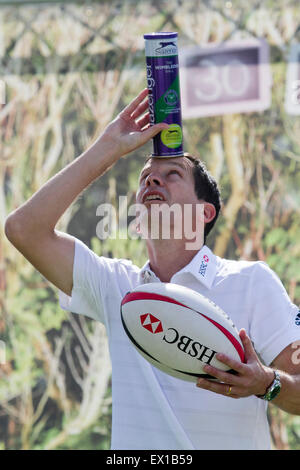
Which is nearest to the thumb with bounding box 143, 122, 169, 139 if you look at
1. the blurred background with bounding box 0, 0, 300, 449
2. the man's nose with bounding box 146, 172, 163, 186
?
the man's nose with bounding box 146, 172, 163, 186

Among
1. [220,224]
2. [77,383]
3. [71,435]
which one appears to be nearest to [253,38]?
[220,224]

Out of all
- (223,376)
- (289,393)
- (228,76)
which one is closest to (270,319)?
(289,393)

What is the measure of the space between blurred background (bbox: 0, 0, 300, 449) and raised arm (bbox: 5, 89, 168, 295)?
1.58 m

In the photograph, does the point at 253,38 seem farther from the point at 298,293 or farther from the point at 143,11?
the point at 298,293

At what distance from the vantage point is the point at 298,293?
3445 mm

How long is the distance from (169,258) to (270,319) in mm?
334

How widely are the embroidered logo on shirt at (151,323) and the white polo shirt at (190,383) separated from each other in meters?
0.21

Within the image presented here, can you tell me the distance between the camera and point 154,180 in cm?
197

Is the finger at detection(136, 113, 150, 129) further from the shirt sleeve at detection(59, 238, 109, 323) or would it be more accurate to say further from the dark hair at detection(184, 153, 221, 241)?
the shirt sleeve at detection(59, 238, 109, 323)

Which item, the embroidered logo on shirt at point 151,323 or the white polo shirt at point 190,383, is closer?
the embroidered logo on shirt at point 151,323

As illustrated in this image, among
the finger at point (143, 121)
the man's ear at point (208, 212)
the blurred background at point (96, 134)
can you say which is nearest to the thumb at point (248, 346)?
the man's ear at point (208, 212)

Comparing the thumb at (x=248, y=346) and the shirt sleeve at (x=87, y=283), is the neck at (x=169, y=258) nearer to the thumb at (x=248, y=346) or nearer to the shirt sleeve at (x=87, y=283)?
the shirt sleeve at (x=87, y=283)

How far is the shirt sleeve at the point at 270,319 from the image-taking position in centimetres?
182

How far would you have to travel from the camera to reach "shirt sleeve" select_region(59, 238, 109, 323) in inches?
77.6
